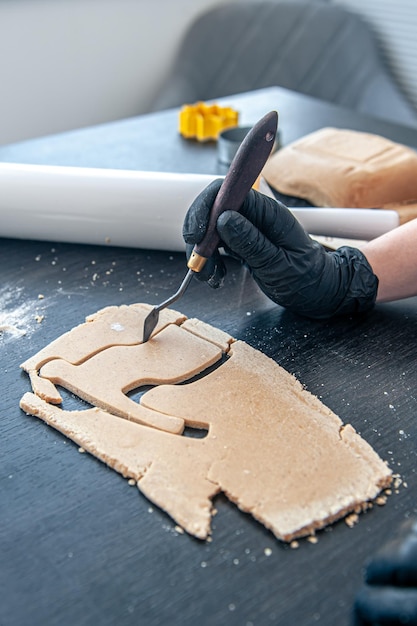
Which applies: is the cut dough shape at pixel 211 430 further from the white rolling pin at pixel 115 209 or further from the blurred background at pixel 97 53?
the blurred background at pixel 97 53

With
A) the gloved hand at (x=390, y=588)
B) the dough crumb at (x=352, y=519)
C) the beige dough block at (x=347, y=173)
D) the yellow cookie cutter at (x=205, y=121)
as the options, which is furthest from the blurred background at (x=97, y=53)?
the gloved hand at (x=390, y=588)

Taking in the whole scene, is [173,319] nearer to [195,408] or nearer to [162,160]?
[195,408]

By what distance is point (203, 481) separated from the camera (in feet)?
3.26

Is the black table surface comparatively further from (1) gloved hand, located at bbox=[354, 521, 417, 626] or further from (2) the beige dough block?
(2) the beige dough block

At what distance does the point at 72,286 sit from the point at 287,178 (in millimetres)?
667

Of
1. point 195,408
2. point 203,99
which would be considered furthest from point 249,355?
point 203,99

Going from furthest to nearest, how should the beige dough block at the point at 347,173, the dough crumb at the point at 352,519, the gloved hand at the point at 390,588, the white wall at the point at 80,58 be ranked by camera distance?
the white wall at the point at 80,58 → the beige dough block at the point at 347,173 → the dough crumb at the point at 352,519 → the gloved hand at the point at 390,588

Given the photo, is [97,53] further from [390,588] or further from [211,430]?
[390,588]

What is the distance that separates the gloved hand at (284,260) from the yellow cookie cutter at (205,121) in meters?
0.91

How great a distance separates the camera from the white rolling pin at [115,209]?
61.4 inches

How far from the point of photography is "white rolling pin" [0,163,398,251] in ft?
5.12

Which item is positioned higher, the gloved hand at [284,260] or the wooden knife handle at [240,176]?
the wooden knife handle at [240,176]

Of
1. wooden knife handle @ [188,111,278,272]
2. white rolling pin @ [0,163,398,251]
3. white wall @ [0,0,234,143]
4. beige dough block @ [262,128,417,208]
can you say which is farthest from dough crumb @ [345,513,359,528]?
white wall @ [0,0,234,143]

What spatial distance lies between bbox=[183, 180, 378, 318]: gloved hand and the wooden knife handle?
0.01 m
